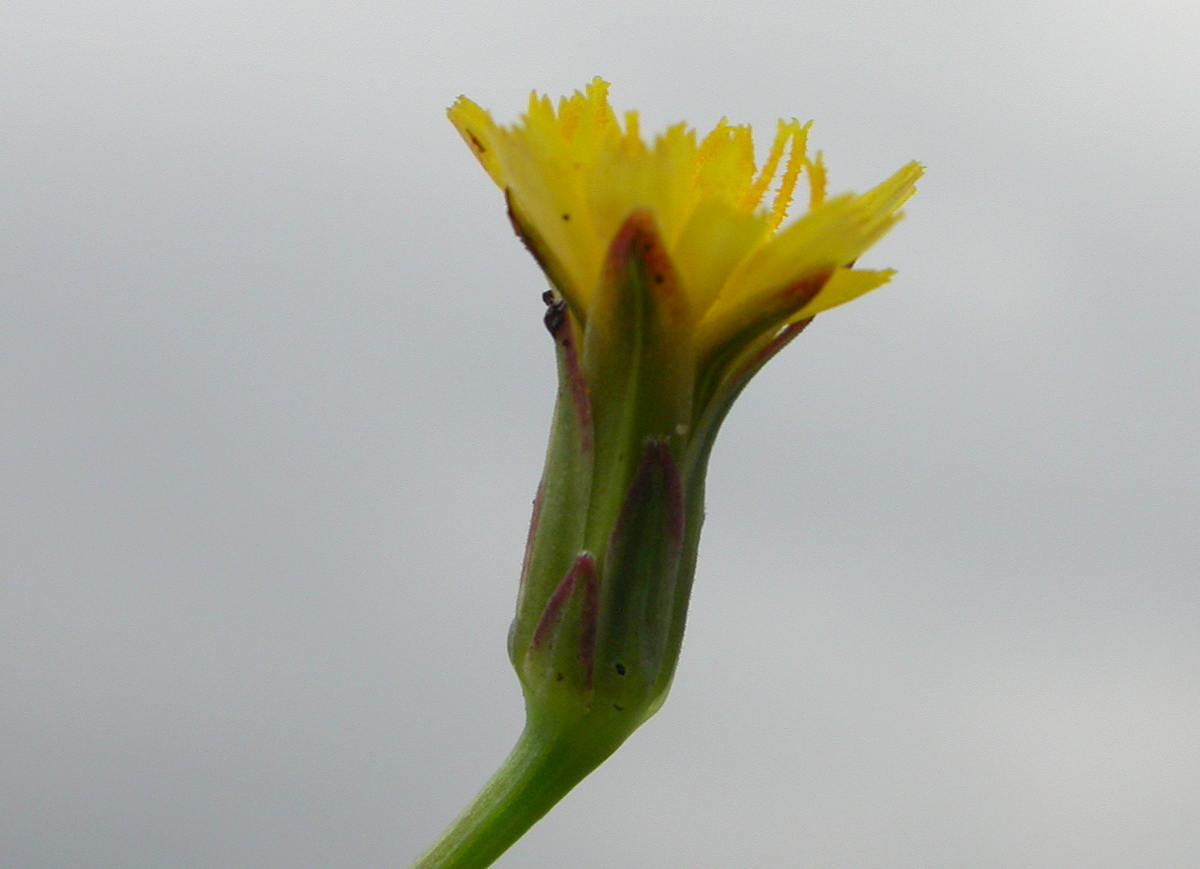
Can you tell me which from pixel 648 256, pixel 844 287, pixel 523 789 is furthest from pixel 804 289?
pixel 523 789

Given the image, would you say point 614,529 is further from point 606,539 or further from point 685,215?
point 685,215

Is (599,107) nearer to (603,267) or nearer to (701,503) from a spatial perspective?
(603,267)

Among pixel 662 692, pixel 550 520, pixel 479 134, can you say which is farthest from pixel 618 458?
pixel 479 134

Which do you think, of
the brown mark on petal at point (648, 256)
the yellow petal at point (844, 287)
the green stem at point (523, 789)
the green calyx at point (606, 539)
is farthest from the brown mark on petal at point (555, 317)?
the green stem at point (523, 789)

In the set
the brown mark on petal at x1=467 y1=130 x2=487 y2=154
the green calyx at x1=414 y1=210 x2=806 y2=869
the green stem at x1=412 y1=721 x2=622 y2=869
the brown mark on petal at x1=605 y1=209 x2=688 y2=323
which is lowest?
the green stem at x1=412 y1=721 x2=622 y2=869

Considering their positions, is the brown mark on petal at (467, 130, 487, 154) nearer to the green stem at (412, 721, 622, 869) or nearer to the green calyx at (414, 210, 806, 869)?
the green calyx at (414, 210, 806, 869)

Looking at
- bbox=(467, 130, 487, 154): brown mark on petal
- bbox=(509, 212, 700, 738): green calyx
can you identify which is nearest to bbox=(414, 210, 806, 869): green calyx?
bbox=(509, 212, 700, 738): green calyx
